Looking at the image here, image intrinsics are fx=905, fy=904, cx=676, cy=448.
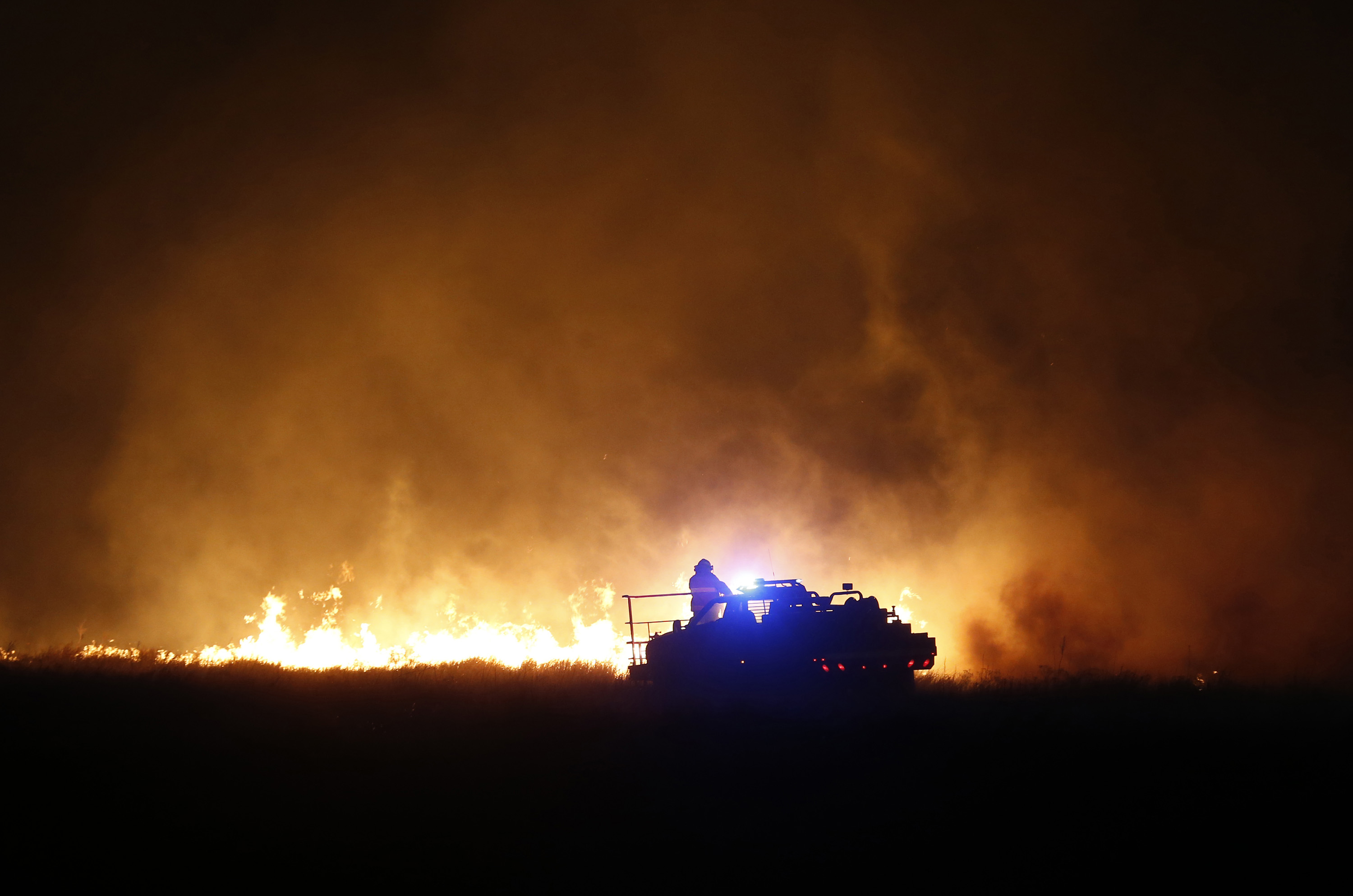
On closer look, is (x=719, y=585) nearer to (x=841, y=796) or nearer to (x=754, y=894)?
(x=841, y=796)

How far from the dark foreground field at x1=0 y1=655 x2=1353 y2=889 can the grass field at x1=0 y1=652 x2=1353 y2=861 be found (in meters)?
0.03

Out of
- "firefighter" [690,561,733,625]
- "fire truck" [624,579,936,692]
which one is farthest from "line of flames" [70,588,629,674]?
"fire truck" [624,579,936,692]

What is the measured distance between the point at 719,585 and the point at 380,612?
697 inches

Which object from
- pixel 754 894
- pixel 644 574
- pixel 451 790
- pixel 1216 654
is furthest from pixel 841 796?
pixel 644 574

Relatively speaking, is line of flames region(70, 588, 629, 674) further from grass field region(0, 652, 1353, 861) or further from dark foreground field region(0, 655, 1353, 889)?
dark foreground field region(0, 655, 1353, 889)

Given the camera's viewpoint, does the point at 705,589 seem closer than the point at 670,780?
No

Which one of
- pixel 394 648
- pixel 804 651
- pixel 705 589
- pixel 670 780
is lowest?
pixel 670 780

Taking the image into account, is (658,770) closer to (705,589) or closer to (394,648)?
(705,589)

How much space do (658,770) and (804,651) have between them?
483cm

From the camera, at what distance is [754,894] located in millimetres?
7078

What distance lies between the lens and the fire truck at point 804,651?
13.9 m

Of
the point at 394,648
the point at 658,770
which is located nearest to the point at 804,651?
the point at 658,770

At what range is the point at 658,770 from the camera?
9.74 metres

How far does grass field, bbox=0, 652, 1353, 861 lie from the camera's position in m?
8.13
